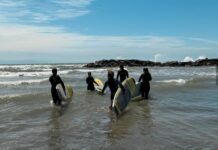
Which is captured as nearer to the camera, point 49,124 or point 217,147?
point 217,147

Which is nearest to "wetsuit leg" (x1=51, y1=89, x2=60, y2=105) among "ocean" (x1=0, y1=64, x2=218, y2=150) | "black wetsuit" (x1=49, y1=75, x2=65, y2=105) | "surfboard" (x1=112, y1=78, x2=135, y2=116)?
"black wetsuit" (x1=49, y1=75, x2=65, y2=105)

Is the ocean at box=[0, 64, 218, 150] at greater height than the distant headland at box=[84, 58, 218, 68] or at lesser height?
lesser

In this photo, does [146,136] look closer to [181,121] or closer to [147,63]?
[181,121]

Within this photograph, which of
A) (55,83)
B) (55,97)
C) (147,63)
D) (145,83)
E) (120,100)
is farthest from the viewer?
(147,63)

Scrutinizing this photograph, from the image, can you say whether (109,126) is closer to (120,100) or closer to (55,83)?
(120,100)

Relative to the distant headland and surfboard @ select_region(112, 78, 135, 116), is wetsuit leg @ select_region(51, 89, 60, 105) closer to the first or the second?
surfboard @ select_region(112, 78, 135, 116)

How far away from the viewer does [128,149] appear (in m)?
7.52

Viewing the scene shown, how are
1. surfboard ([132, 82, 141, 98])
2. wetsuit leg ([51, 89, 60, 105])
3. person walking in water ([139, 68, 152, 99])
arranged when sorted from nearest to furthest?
wetsuit leg ([51, 89, 60, 105]) < surfboard ([132, 82, 141, 98]) < person walking in water ([139, 68, 152, 99])

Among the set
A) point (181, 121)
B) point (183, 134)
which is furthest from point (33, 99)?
point (183, 134)

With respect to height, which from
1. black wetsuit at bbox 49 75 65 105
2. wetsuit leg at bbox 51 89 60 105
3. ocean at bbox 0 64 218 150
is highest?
black wetsuit at bbox 49 75 65 105

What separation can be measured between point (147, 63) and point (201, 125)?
224 ft

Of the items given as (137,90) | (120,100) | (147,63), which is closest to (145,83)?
(137,90)

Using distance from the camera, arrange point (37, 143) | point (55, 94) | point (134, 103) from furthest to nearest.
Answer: point (134, 103), point (55, 94), point (37, 143)

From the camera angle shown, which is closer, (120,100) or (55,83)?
(120,100)
